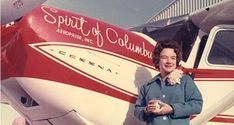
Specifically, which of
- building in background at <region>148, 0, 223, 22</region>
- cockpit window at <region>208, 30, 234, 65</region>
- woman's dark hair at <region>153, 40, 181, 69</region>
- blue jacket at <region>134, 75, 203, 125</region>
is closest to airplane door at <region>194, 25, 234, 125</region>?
cockpit window at <region>208, 30, 234, 65</region>

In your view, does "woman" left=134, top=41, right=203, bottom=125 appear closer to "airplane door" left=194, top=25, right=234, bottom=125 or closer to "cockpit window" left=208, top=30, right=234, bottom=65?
"airplane door" left=194, top=25, right=234, bottom=125

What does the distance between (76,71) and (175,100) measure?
86 cm

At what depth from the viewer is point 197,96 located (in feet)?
10.7

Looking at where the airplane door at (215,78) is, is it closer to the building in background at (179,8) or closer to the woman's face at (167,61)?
the woman's face at (167,61)

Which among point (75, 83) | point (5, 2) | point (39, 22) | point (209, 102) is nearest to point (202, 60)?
point (209, 102)

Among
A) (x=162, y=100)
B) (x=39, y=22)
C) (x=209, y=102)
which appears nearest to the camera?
(x=162, y=100)

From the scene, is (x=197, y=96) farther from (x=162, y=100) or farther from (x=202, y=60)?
(x=202, y=60)

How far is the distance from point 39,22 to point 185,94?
1295 mm

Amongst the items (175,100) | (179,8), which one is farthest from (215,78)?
(179,8)

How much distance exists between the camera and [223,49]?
4.68 metres

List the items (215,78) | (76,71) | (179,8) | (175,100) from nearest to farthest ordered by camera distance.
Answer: (175,100), (76,71), (215,78), (179,8)

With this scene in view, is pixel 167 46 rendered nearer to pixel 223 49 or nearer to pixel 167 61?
pixel 167 61

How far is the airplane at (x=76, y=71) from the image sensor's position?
11.2 feet

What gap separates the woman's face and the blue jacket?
86 mm
